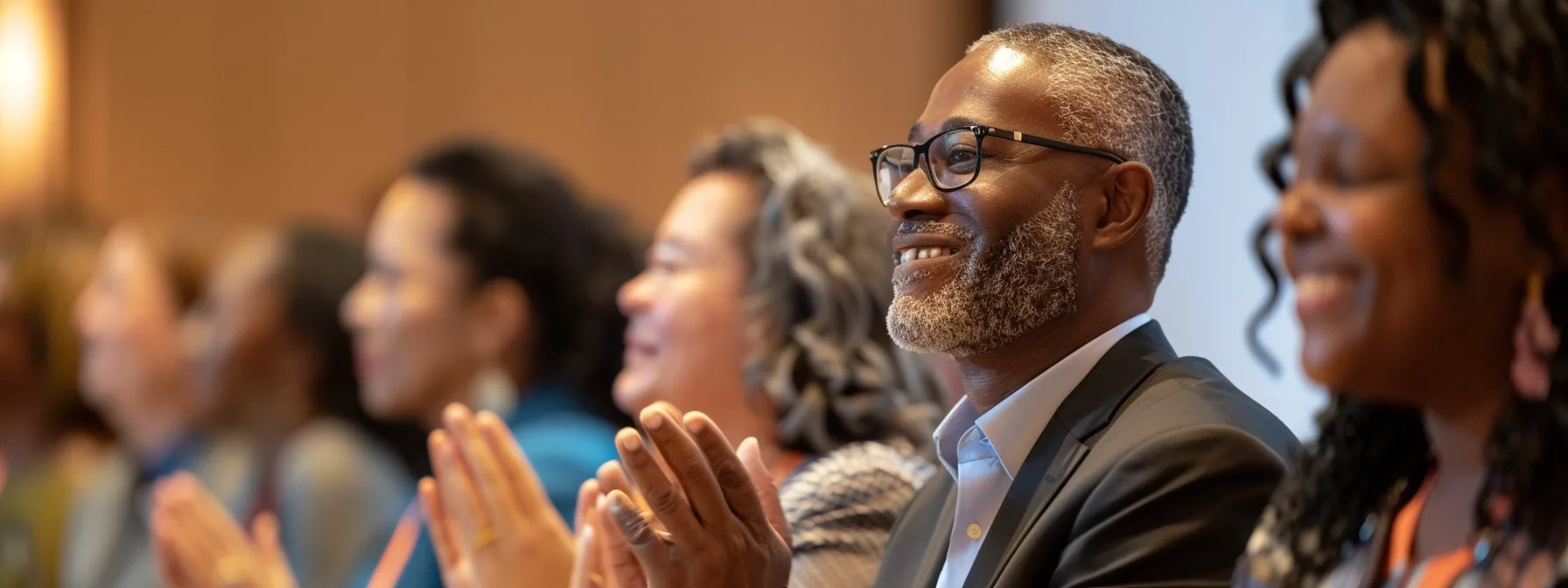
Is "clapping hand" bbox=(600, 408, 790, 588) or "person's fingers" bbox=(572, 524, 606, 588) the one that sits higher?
"clapping hand" bbox=(600, 408, 790, 588)

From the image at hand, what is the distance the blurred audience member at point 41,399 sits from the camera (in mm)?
4012

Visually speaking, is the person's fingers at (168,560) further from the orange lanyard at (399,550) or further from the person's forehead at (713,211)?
the person's forehead at (713,211)

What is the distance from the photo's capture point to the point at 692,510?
1568 millimetres

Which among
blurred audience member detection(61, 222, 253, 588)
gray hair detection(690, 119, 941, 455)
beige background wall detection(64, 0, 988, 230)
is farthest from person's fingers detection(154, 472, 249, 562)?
beige background wall detection(64, 0, 988, 230)

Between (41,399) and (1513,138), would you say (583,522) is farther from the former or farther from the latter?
(41,399)

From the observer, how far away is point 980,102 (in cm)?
163

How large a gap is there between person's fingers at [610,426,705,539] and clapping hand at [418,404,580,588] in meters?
0.66

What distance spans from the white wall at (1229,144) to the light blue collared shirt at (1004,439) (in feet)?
3.01

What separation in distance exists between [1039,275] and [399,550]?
1660mm

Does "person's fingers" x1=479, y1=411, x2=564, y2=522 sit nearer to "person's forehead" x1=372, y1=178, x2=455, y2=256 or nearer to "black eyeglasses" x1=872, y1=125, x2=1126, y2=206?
"black eyeglasses" x1=872, y1=125, x2=1126, y2=206

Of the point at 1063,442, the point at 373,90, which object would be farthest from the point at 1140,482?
the point at 373,90

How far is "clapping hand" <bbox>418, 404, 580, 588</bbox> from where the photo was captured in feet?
7.14

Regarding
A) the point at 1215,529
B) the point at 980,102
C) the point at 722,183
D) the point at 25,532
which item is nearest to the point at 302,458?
the point at 25,532

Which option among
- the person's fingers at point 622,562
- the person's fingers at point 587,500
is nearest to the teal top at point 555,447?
the person's fingers at point 587,500
